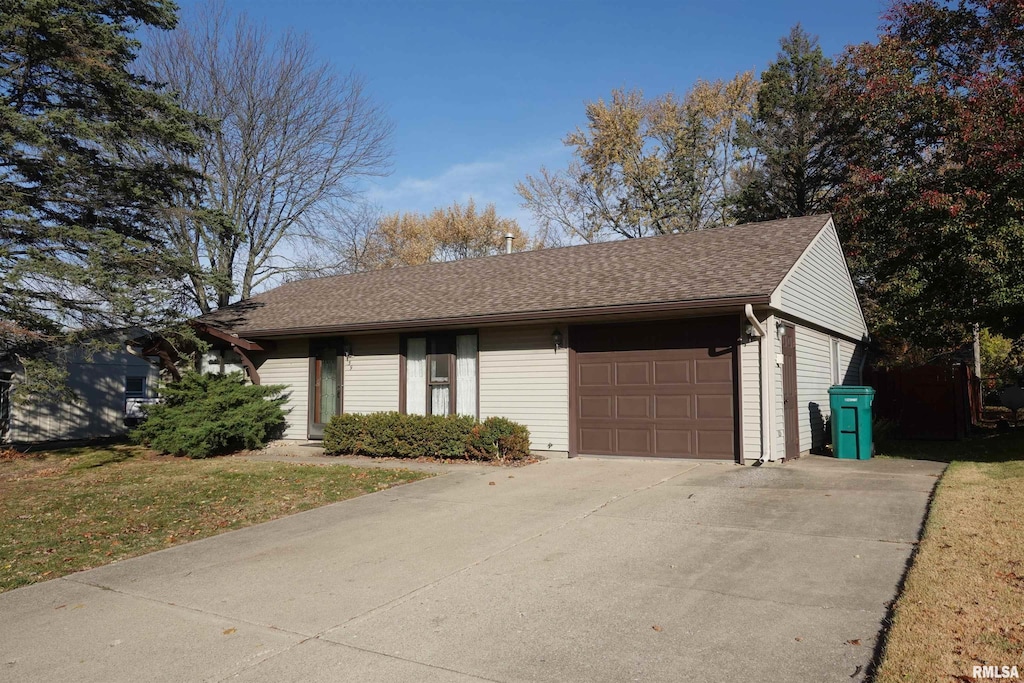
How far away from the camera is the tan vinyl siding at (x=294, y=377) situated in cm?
1616

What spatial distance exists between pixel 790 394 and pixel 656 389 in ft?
7.53

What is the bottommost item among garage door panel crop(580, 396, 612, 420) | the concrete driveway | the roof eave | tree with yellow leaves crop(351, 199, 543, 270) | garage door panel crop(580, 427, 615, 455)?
the concrete driveway

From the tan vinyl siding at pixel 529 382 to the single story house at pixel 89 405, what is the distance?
11.0 m

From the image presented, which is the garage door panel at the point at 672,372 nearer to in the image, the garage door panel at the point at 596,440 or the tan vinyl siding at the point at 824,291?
the garage door panel at the point at 596,440

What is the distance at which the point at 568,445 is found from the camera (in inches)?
499

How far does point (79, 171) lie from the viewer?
13.5 m

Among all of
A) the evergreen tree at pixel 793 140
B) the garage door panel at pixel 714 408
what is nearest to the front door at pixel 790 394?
the garage door panel at pixel 714 408

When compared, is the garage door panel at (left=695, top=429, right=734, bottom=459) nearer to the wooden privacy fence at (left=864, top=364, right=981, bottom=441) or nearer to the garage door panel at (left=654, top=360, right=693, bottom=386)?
the garage door panel at (left=654, top=360, right=693, bottom=386)

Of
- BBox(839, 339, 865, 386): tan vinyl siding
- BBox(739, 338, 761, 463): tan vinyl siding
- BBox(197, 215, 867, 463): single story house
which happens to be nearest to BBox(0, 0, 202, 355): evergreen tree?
BBox(197, 215, 867, 463): single story house

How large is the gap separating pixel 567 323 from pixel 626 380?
61.2 inches

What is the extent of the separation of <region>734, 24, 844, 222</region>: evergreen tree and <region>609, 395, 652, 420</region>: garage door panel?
60.7 feet

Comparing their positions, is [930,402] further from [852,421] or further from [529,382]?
[529,382]

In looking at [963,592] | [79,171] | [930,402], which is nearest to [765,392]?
[963,592]

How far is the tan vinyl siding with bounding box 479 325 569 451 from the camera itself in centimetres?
1290
